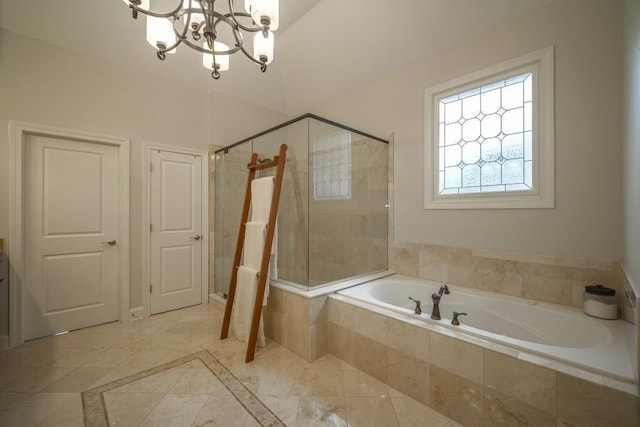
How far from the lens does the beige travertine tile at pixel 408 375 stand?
4.77ft

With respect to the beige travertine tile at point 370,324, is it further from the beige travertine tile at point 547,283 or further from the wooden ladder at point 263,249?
the beige travertine tile at point 547,283

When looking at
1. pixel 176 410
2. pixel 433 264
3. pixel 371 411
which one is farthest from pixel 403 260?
pixel 176 410

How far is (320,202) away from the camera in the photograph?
2.30 m

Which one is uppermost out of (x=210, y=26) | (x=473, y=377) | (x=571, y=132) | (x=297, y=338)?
(x=210, y=26)

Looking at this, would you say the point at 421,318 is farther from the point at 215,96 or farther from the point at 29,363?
the point at 215,96

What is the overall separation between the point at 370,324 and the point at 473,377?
625 millimetres

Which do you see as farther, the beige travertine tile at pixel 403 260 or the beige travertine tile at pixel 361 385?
the beige travertine tile at pixel 403 260

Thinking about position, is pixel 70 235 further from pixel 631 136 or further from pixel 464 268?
pixel 631 136

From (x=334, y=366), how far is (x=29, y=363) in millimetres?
2213

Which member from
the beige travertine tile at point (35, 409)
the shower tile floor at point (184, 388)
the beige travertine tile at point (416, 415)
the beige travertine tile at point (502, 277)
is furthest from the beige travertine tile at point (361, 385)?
the beige travertine tile at point (35, 409)

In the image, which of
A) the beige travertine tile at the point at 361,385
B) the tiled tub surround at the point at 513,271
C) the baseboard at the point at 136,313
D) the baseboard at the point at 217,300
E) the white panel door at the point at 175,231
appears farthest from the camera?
the baseboard at the point at 217,300

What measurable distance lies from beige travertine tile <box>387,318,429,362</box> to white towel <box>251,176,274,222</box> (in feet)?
4.12

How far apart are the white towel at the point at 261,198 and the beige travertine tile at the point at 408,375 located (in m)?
1.38

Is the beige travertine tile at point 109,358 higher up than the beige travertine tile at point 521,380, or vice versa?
the beige travertine tile at point 521,380
